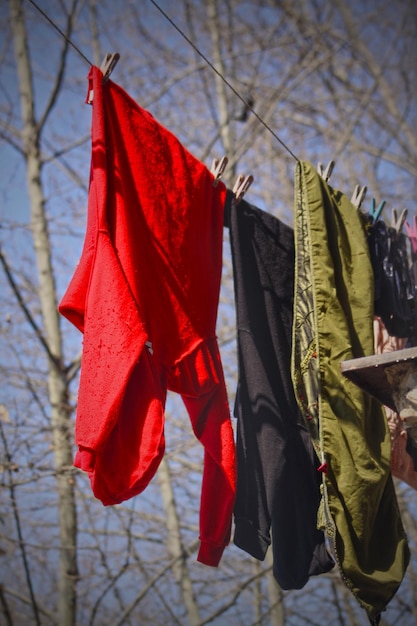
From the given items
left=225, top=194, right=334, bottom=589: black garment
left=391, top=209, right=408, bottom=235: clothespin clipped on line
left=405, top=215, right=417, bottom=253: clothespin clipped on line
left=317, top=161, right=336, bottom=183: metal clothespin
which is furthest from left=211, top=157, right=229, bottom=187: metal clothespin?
left=405, top=215, right=417, bottom=253: clothespin clipped on line

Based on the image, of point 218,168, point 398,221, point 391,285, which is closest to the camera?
point 218,168

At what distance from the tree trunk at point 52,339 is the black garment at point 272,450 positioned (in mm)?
1753

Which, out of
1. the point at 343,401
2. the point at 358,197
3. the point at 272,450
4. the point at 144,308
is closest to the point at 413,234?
the point at 358,197

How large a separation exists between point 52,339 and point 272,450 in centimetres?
306

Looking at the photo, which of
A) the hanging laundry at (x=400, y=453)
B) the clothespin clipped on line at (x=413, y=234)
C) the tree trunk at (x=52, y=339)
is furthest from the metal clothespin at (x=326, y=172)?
the tree trunk at (x=52, y=339)

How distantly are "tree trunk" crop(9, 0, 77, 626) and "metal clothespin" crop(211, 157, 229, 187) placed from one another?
6.42ft

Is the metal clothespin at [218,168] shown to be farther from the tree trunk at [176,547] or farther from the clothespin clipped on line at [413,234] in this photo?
the tree trunk at [176,547]

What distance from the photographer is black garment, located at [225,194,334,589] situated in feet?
6.64

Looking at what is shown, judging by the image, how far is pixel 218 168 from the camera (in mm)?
2496

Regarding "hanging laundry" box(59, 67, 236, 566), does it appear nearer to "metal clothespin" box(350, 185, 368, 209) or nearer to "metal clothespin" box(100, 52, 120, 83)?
"metal clothespin" box(100, 52, 120, 83)

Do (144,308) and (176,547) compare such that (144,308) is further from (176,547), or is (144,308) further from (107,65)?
(176,547)

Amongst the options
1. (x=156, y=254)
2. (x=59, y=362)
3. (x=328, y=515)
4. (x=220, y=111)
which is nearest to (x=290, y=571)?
(x=328, y=515)

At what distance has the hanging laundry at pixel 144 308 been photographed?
1708 millimetres

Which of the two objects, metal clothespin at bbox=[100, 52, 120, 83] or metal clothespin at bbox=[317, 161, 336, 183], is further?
metal clothespin at bbox=[317, 161, 336, 183]
